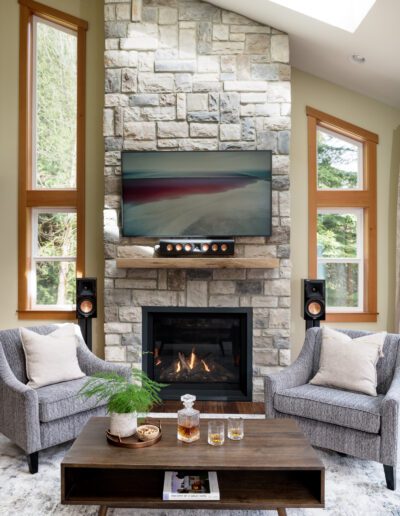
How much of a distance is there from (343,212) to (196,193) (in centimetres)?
166

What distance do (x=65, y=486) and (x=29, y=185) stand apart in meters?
3.37

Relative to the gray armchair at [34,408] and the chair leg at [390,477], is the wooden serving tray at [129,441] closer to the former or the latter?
the gray armchair at [34,408]

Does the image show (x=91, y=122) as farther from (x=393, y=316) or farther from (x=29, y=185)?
(x=393, y=316)

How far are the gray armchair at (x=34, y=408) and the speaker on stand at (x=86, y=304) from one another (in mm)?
774

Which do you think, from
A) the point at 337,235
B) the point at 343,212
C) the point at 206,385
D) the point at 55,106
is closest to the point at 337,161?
the point at 343,212

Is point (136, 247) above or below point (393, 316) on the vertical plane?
above

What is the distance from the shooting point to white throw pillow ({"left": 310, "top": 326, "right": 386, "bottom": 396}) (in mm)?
2838

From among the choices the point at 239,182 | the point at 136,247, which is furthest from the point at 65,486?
the point at 239,182

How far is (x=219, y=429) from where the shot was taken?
2123 millimetres

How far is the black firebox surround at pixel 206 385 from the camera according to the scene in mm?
4027

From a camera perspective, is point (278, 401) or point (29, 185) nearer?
point (278, 401)

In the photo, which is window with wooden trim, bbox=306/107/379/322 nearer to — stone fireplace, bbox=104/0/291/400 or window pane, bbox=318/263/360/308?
window pane, bbox=318/263/360/308

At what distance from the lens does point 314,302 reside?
386 centimetres

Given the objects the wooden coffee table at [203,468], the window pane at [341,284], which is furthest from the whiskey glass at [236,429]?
the window pane at [341,284]
